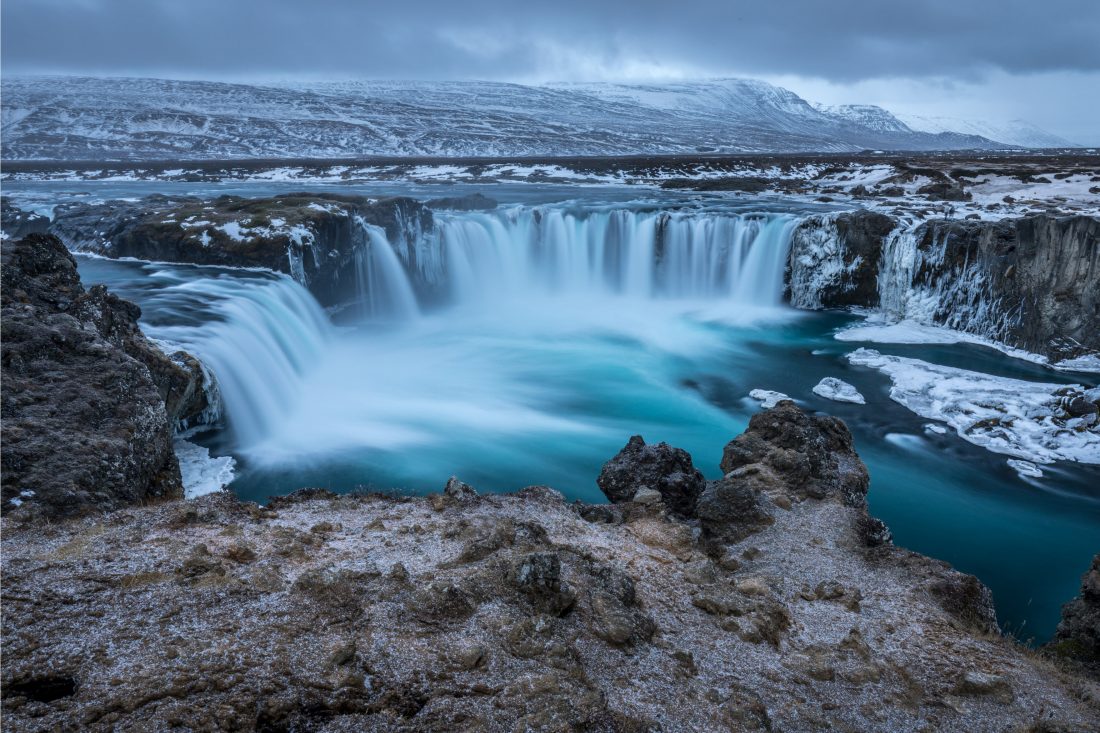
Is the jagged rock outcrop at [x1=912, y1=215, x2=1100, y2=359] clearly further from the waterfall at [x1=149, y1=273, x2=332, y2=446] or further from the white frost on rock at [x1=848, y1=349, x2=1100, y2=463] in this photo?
the waterfall at [x1=149, y1=273, x2=332, y2=446]

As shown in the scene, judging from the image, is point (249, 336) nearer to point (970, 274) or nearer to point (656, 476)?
point (656, 476)

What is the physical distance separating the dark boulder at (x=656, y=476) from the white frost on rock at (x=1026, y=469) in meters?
7.66

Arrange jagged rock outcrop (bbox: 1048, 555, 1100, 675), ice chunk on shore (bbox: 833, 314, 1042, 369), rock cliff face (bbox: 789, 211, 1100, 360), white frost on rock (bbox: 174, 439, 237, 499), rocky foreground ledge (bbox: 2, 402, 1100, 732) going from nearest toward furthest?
rocky foreground ledge (bbox: 2, 402, 1100, 732) < jagged rock outcrop (bbox: 1048, 555, 1100, 675) < white frost on rock (bbox: 174, 439, 237, 499) < rock cliff face (bbox: 789, 211, 1100, 360) < ice chunk on shore (bbox: 833, 314, 1042, 369)

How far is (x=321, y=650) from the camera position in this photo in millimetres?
4512

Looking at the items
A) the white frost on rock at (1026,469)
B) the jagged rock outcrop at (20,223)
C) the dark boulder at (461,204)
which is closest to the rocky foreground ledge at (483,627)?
the white frost on rock at (1026,469)

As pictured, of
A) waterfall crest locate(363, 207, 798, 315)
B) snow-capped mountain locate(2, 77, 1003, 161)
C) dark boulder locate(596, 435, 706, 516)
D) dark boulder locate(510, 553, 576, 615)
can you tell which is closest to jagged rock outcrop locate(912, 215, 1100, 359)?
waterfall crest locate(363, 207, 798, 315)

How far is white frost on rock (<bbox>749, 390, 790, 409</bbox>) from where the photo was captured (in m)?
16.4

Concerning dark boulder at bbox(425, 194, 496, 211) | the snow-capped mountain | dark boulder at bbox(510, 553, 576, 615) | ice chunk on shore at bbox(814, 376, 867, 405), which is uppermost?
the snow-capped mountain

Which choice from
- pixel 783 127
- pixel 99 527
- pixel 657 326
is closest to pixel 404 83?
pixel 783 127

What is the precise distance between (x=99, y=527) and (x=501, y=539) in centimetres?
355

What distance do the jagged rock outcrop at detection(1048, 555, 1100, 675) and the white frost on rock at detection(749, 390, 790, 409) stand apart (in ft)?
30.1

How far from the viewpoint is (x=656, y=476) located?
9281 millimetres

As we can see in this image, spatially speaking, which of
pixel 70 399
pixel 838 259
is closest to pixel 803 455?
pixel 70 399

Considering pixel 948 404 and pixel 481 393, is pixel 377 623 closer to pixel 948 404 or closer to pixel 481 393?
pixel 481 393
